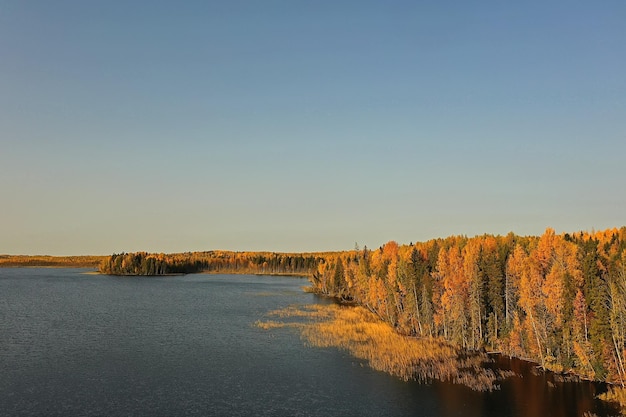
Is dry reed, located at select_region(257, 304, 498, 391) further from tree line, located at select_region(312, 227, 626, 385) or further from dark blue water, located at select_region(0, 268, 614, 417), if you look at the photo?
tree line, located at select_region(312, 227, 626, 385)

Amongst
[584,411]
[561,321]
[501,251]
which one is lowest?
[584,411]

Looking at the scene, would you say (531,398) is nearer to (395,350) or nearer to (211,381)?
(395,350)

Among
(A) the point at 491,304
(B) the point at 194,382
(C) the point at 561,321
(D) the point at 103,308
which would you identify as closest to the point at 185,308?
(D) the point at 103,308

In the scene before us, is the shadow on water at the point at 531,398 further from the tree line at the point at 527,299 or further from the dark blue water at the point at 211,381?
the tree line at the point at 527,299

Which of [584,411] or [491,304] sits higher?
[491,304]

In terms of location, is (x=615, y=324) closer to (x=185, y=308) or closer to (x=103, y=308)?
(x=185, y=308)

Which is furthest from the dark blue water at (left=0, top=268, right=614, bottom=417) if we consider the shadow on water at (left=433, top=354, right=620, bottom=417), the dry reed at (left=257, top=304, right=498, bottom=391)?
the dry reed at (left=257, top=304, right=498, bottom=391)

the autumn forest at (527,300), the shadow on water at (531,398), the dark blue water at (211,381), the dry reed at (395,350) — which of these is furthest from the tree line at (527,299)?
the dark blue water at (211,381)
